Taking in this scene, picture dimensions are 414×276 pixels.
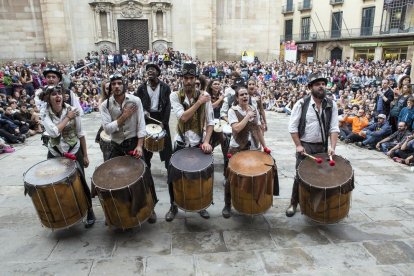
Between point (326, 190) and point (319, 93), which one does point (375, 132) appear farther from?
point (326, 190)

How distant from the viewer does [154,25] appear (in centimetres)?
2330

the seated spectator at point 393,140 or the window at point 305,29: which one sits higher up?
the window at point 305,29

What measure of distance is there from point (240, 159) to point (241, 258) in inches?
44.9

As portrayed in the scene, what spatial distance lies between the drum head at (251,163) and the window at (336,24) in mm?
37068

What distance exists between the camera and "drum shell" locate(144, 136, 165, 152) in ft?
16.4

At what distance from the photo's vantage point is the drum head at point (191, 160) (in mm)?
3668

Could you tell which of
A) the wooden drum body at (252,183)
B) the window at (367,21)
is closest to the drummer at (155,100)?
the wooden drum body at (252,183)

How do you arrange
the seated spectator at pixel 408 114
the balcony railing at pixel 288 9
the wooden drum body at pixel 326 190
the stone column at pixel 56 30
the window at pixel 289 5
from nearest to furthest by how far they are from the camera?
the wooden drum body at pixel 326 190, the seated spectator at pixel 408 114, the stone column at pixel 56 30, the balcony railing at pixel 288 9, the window at pixel 289 5

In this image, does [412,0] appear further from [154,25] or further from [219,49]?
[154,25]

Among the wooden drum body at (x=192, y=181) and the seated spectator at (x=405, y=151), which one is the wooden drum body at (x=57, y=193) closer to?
the wooden drum body at (x=192, y=181)

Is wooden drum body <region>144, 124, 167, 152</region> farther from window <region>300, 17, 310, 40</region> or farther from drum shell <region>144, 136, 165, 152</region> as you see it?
window <region>300, 17, 310, 40</region>

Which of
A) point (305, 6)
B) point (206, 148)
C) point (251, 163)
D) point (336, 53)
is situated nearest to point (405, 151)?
point (251, 163)

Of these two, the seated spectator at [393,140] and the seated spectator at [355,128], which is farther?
the seated spectator at [355,128]

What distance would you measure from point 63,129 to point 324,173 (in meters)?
3.23
